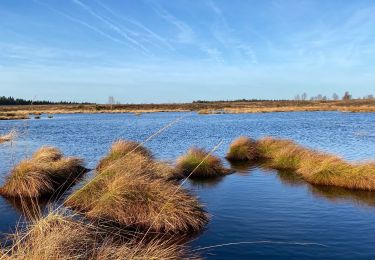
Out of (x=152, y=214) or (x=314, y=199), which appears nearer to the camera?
(x=152, y=214)

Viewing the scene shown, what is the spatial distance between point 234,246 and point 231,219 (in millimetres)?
2167

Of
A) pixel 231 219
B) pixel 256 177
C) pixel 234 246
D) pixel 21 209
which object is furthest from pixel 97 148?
pixel 234 246

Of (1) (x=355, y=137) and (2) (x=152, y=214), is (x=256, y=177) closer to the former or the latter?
(2) (x=152, y=214)

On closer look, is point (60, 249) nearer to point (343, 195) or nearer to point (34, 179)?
point (34, 179)

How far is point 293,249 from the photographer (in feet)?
31.2

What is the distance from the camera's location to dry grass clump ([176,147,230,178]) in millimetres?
18839

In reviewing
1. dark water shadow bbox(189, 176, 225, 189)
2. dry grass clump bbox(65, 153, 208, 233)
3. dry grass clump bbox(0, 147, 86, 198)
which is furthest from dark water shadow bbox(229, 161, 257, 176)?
dry grass clump bbox(65, 153, 208, 233)

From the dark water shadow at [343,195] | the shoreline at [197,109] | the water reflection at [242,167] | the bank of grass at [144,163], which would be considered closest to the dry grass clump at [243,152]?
the water reflection at [242,167]

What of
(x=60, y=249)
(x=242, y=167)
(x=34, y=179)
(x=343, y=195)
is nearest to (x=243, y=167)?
(x=242, y=167)

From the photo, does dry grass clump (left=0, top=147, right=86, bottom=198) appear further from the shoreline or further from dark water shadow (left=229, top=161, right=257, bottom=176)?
the shoreline

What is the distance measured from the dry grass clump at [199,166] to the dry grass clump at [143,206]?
6.32 m

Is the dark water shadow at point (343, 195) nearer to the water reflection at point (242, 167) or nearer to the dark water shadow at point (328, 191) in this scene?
the dark water shadow at point (328, 191)

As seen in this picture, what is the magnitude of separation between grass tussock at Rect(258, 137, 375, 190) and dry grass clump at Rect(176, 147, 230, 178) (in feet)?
10.9

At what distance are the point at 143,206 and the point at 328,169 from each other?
8.80 m
